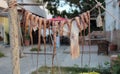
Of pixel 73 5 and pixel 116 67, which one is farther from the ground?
pixel 73 5

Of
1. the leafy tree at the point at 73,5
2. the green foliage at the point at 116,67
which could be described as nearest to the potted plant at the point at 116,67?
the green foliage at the point at 116,67

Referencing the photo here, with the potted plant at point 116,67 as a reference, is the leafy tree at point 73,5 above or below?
above

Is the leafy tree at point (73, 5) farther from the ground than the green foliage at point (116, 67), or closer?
farther from the ground

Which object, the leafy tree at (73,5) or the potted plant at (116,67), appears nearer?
the potted plant at (116,67)

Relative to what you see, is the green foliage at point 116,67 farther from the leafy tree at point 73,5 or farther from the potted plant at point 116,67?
the leafy tree at point 73,5

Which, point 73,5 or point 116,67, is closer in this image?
point 116,67

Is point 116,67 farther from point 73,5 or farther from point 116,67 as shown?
point 73,5

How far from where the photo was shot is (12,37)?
19.7 feet

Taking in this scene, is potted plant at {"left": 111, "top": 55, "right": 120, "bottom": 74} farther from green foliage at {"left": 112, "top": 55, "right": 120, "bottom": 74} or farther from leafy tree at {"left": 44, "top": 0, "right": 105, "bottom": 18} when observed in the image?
leafy tree at {"left": 44, "top": 0, "right": 105, "bottom": 18}

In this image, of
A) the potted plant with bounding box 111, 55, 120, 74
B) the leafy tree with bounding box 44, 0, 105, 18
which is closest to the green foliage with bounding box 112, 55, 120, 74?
the potted plant with bounding box 111, 55, 120, 74

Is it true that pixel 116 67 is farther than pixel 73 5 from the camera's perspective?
No

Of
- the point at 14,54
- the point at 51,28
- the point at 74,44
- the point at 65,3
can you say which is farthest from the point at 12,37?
the point at 65,3

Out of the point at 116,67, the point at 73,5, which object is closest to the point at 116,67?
the point at 116,67

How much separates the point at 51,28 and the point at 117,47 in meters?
15.1
